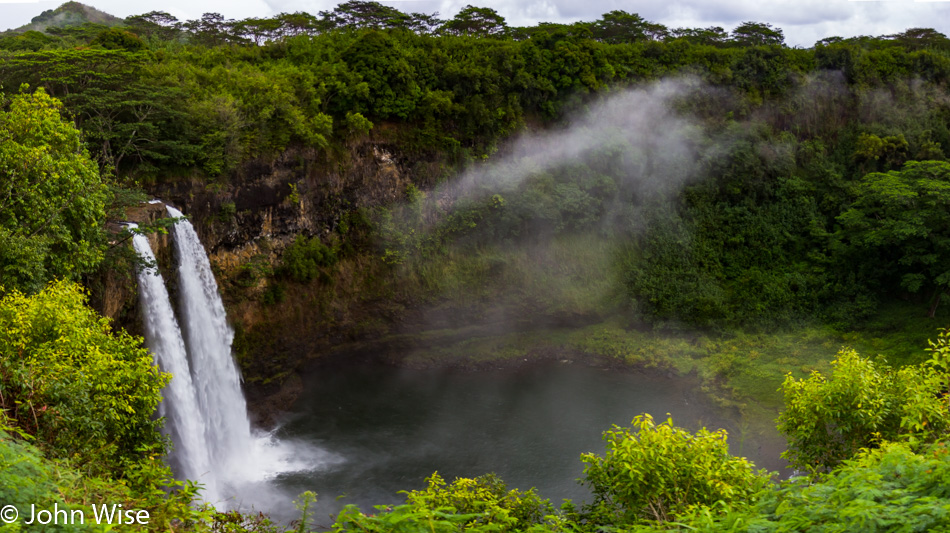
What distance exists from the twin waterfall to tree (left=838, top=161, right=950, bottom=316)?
2537 cm

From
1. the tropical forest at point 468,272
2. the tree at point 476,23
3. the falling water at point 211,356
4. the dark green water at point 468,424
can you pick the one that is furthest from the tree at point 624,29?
the falling water at point 211,356

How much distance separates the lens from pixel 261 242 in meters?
23.2

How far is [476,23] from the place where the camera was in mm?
34125

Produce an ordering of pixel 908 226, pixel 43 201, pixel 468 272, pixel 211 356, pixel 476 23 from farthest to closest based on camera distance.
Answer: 1. pixel 476 23
2. pixel 468 272
3. pixel 908 226
4. pixel 211 356
5. pixel 43 201

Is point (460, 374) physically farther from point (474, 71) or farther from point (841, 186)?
point (841, 186)

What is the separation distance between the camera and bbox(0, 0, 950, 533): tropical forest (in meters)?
9.41

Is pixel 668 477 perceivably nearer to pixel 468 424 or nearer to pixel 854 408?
pixel 854 408

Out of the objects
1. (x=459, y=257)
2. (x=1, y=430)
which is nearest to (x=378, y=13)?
(x=459, y=257)

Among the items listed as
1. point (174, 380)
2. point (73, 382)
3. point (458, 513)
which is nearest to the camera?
point (73, 382)

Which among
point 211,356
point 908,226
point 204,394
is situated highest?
point 908,226

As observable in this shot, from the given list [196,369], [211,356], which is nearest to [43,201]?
[196,369]

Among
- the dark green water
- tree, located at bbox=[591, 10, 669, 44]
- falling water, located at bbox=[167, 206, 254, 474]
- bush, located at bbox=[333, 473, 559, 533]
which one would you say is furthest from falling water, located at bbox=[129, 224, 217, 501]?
tree, located at bbox=[591, 10, 669, 44]

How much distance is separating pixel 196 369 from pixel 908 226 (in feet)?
86.2

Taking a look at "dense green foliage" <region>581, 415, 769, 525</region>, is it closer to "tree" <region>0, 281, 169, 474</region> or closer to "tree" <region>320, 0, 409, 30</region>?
"tree" <region>0, 281, 169, 474</region>
